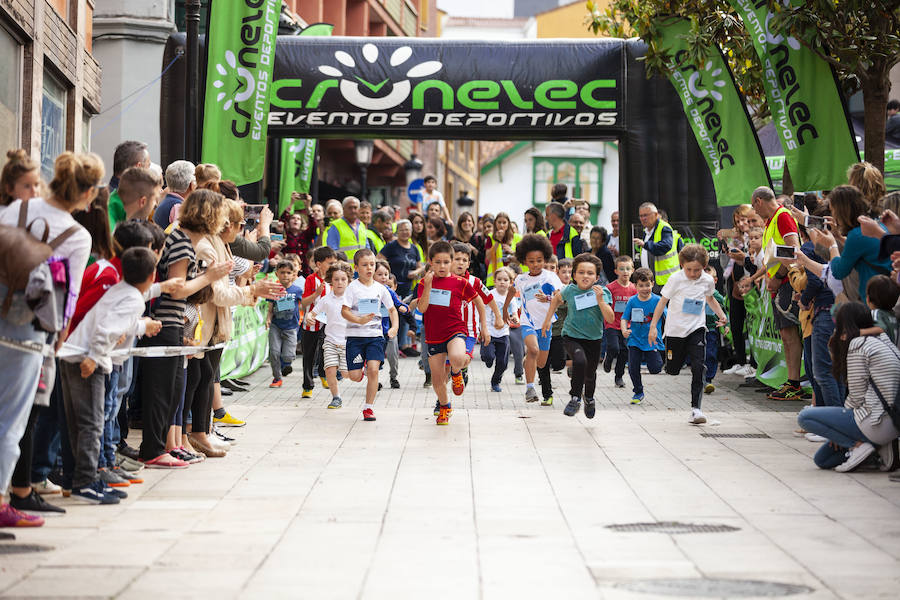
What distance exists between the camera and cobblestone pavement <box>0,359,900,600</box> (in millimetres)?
5387

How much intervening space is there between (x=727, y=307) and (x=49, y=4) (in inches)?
351

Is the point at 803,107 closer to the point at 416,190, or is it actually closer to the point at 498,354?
the point at 498,354

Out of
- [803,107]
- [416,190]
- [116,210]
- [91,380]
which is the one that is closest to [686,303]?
[803,107]

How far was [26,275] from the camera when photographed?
6270 millimetres

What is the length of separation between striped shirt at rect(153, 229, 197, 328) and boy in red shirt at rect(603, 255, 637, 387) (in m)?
8.04

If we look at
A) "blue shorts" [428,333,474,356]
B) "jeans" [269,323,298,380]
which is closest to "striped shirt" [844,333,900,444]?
"blue shorts" [428,333,474,356]

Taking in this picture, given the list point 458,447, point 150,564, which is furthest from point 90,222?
point 458,447

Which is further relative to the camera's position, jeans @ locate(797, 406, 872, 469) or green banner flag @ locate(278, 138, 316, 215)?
green banner flag @ locate(278, 138, 316, 215)

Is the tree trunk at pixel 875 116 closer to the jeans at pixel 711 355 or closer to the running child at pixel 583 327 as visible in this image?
the jeans at pixel 711 355

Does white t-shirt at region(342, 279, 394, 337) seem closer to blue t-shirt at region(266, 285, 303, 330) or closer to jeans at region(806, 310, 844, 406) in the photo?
blue t-shirt at region(266, 285, 303, 330)

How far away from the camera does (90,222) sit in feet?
24.4

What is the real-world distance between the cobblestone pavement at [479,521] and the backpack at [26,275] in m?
1.07

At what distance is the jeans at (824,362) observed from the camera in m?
10.3

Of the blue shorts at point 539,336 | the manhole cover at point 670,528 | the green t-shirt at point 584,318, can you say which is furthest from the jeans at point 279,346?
the manhole cover at point 670,528
